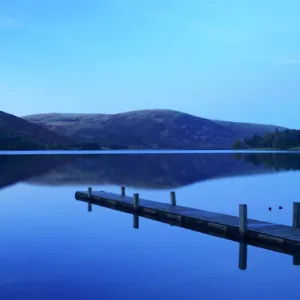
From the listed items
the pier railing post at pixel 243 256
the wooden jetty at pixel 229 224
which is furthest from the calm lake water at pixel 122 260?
the wooden jetty at pixel 229 224

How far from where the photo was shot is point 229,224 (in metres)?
22.5

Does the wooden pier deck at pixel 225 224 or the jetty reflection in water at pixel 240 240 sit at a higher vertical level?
the wooden pier deck at pixel 225 224

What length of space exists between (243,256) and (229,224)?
303 centimetres

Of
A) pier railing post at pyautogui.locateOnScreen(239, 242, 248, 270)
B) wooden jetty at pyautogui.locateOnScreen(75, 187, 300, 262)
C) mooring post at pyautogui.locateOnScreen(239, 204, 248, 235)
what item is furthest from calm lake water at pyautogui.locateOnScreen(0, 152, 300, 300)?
mooring post at pyautogui.locateOnScreen(239, 204, 248, 235)

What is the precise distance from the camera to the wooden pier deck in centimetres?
1930

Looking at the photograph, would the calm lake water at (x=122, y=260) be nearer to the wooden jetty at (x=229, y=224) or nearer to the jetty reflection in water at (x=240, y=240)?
the jetty reflection in water at (x=240, y=240)

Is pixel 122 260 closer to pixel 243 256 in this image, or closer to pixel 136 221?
pixel 243 256

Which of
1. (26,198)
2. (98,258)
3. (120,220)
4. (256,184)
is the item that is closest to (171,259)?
(98,258)

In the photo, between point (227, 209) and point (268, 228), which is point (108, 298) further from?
point (227, 209)

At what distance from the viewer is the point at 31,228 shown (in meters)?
27.1

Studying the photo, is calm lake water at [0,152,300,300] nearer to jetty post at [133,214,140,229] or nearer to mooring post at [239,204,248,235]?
jetty post at [133,214,140,229]

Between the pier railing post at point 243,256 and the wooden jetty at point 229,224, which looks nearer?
the pier railing post at point 243,256

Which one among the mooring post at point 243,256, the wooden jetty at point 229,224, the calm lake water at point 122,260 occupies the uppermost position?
the wooden jetty at point 229,224

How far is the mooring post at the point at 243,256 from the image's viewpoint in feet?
60.6
